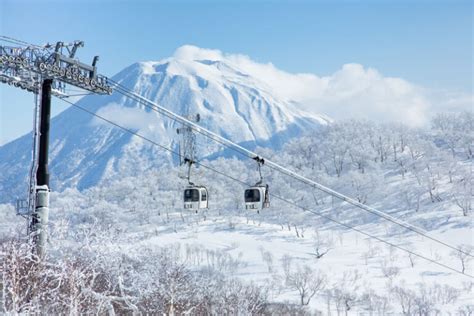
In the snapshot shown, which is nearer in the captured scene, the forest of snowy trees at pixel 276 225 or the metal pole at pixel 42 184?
the metal pole at pixel 42 184

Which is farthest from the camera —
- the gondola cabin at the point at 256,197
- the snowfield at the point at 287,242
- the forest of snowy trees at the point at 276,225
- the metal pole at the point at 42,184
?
the snowfield at the point at 287,242

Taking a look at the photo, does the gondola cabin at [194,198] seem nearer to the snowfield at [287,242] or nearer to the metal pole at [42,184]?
the snowfield at [287,242]

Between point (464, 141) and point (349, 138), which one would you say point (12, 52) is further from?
point (349, 138)

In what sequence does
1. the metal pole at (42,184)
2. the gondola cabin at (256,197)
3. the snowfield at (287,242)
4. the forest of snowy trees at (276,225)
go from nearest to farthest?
the gondola cabin at (256,197) < the metal pole at (42,184) < the forest of snowy trees at (276,225) < the snowfield at (287,242)

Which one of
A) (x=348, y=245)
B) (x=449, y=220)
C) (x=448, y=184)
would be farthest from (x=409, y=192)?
(x=348, y=245)

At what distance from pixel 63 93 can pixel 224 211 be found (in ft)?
328

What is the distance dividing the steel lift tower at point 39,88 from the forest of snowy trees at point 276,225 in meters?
0.94

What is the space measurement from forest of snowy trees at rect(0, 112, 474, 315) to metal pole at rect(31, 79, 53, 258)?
2.35 feet

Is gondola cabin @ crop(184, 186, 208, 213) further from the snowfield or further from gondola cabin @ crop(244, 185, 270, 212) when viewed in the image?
gondola cabin @ crop(244, 185, 270, 212)

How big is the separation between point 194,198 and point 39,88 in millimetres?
8528

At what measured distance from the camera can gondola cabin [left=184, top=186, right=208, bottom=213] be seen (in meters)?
20.2

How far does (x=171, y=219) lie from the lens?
12044 centimetres

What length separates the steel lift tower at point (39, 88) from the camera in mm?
20594

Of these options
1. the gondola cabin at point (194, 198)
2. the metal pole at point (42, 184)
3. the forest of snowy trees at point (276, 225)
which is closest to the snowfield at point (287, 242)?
the forest of snowy trees at point (276, 225)
